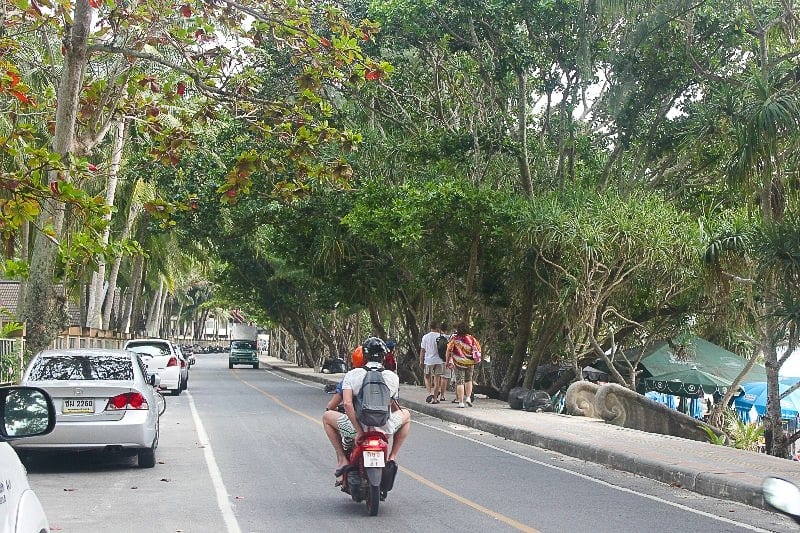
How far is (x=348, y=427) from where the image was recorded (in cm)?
1005

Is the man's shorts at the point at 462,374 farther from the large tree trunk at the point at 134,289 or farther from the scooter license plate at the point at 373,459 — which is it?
the large tree trunk at the point at 134,289

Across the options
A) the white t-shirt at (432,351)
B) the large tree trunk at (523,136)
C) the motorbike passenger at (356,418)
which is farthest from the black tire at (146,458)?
the large tree trunk at (523,136)

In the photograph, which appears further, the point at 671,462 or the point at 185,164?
the point at 185,164

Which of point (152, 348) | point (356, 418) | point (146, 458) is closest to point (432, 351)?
point (152, 348)

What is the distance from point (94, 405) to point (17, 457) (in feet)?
28.0

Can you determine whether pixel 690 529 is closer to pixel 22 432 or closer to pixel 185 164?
pixel 22 432

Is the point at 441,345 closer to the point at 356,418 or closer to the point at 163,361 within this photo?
the point at 163,361

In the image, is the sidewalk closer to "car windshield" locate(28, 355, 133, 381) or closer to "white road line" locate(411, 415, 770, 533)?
"white road line" locate(411, 415, 770, 533)

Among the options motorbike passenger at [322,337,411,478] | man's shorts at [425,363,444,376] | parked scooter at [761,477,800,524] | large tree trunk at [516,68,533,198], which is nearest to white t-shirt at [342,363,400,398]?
motorbike passenger at [322,337,411,478]

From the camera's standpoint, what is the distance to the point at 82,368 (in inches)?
526

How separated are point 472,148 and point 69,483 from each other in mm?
16150

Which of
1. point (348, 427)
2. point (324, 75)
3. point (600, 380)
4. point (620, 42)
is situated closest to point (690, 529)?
point (348, 427)

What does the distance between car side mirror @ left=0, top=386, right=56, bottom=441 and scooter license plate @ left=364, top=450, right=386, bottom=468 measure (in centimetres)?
473

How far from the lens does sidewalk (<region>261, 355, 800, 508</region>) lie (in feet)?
38.4
